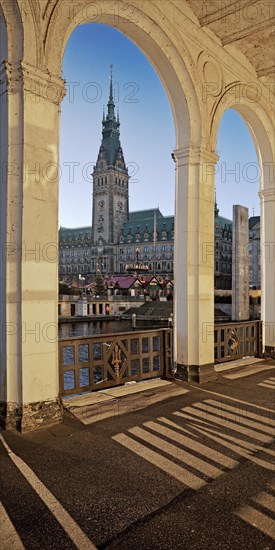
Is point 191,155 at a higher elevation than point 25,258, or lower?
higher

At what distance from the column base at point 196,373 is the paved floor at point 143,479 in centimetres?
122

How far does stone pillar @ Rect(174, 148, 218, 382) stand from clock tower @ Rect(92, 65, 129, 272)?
318 ft

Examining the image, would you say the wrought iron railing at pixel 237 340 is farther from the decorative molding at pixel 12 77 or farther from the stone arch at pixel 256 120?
the decorative molding at pixel 12 77

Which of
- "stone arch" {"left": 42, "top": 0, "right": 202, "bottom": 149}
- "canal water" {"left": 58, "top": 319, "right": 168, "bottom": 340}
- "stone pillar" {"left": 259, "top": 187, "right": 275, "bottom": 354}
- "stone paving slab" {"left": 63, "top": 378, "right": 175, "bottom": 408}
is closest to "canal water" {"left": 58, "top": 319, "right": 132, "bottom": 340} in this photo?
"canal water" {"left": 58, "top": 319, "right": 168, "bottom": 340}

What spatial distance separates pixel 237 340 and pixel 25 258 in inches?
207

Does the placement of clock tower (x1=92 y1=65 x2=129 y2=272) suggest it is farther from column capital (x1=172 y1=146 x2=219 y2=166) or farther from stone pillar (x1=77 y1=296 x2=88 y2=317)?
column capital (x1=172 y1=146 x2=219 y2=166)

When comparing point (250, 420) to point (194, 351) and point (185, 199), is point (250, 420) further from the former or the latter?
point (185, 199)

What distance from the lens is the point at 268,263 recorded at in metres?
8.71

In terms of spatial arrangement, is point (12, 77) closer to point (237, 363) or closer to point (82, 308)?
point (237, 363)

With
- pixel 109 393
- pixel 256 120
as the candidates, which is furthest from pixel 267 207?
pixel 109 393

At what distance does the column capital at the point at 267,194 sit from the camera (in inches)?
340

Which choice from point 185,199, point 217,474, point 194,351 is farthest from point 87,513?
point 185,199

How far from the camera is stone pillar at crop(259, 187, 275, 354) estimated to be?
28.1ft

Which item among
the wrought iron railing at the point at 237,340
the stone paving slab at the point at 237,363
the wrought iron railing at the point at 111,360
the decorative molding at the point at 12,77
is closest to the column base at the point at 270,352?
the wrought iron railing at the point at 237,340
